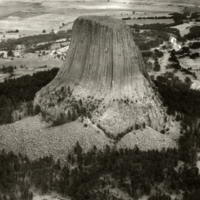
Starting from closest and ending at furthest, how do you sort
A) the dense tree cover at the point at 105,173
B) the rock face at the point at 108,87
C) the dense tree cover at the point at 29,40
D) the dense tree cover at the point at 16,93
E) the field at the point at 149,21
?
the dense tree cover at the point at 105,173, the rock face at the point at 108,87, the dense tree cover at the point at 16,93, the dense tree cover at the point at 29,40, the field at the point at 149,21

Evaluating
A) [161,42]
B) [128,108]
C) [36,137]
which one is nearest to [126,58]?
[128,108]

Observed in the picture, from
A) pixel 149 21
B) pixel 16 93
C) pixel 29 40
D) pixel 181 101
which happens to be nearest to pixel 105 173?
pixel 181 101

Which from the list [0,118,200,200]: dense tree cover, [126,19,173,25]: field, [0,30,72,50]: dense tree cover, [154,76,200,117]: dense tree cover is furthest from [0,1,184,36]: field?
[0,118,200,200]: dense tree cover

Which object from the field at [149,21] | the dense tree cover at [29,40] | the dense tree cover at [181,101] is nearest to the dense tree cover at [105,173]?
the dense tree cover at [181,101]

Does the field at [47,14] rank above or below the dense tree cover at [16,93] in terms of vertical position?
above

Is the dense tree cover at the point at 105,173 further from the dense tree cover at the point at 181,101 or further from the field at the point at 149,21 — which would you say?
the field at the point at 149,21

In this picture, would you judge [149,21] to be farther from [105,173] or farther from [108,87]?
[105,173]

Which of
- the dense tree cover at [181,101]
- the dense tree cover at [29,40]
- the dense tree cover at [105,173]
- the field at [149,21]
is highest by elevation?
the field at [149,21]

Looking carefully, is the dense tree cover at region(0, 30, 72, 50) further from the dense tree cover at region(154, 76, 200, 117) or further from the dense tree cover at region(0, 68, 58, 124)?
the dense tree cover at region(154, 76, 200, 117)

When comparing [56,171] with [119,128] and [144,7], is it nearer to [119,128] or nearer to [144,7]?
[119,128]
